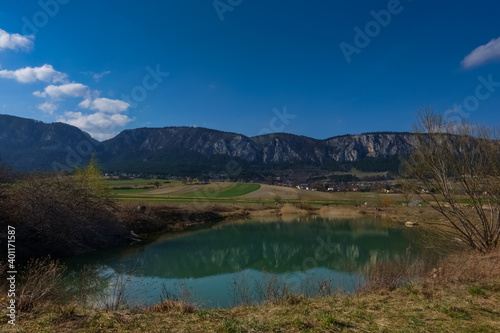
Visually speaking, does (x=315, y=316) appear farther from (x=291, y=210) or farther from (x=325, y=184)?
(x=325, y=184)

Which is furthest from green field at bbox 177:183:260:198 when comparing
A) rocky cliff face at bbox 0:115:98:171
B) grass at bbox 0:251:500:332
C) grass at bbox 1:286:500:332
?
rocky cliff face at bbox 0:115:98:171

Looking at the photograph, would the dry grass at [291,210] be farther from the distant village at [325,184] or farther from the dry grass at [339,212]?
the distant village at [325,184]

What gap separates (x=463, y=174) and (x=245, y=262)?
14493mm

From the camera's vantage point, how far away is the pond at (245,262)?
1191 centimetres

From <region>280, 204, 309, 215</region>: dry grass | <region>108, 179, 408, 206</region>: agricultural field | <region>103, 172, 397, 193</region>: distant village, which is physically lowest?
<region>280, 204, 309, 215</region>: dry grass

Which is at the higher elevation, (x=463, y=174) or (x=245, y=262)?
(x=463, y=174)

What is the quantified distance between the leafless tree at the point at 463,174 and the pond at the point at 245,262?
324 centimetres

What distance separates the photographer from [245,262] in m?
21.8

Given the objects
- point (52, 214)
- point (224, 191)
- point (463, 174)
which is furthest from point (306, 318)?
point (224, 191)

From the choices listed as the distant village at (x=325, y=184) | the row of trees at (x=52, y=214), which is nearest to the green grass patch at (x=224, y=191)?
the distant village at (x=325, y=184)

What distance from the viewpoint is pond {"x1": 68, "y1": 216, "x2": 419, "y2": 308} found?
39.1 ft

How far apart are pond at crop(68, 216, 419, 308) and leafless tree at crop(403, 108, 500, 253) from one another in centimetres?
324

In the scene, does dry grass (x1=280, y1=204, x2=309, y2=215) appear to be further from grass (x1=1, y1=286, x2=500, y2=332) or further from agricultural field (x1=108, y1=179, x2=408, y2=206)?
grass (x1=1, y1=286, x2=500, y2=332)

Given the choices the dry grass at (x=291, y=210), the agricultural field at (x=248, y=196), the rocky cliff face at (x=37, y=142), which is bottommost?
the dry grass at (x=291, y=210)
